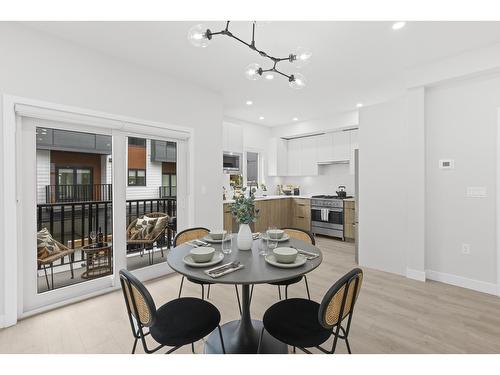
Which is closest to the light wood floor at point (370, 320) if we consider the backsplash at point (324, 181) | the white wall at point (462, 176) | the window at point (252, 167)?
the white wall at point (462, 176)

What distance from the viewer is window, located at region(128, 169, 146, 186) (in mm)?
3047

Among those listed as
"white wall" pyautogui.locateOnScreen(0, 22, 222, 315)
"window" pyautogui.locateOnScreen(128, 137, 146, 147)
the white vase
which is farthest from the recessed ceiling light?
"window" pyautogui.locateOnScreen(128, 137, 146, 147)

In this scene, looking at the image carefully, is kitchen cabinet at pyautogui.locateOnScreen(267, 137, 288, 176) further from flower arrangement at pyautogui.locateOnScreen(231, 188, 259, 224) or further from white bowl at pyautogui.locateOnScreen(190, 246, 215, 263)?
white bowl at pyautogui.locateOnScreen(190, 246, 215, 263)

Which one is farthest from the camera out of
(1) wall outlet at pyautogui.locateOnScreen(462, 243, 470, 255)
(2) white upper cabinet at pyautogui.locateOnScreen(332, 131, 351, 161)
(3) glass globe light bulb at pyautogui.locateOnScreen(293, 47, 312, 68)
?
(2) white upper cabinet at pyautogui.locateOnScreen(332, 131, 351, 161)

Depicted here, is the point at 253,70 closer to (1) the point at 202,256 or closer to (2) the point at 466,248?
(1) the point at 202,256

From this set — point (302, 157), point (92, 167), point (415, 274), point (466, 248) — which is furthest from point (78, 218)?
point (302, 157)

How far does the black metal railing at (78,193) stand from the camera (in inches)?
99.7

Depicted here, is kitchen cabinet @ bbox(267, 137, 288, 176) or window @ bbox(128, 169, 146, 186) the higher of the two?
kitchen cabinet @ bbox(267, 137, 288, 176)

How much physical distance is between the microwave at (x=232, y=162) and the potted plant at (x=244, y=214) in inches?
133

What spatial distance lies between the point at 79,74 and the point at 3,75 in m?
0.57

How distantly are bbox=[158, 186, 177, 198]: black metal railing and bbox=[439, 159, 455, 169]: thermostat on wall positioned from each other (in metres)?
3.35

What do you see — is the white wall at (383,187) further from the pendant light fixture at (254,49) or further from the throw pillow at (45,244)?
the throw pillow at (45,244)

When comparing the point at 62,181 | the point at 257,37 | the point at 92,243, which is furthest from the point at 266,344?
the point at 257,37

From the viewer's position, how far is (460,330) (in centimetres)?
208
